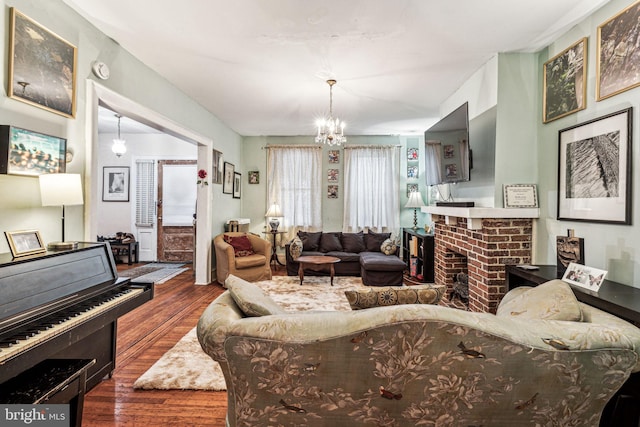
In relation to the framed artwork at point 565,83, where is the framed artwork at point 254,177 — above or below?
below

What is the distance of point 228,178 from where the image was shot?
5734 millimetres

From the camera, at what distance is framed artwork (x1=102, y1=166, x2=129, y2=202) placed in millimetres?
6547

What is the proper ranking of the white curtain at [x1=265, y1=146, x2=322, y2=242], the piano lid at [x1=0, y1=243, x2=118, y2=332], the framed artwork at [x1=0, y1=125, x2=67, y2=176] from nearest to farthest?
the piano lid at [x1=0, y1=243, x2=118, y2=332]
the framed artwork at [x1=0, y1=125, x2=67, y2=176]
the white curtain at [x1=265, y1=146, x2=322, y2=242]

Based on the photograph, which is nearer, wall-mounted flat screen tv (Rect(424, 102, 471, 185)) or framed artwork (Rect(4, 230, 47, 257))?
framed artwork (Rect(4, 230, 47, 257))

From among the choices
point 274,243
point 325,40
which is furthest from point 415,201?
point 325,40

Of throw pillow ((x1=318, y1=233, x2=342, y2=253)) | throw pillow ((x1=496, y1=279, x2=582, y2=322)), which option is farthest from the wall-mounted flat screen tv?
throw pillow ((x1=318, y1=233, x2=342, y2=253))

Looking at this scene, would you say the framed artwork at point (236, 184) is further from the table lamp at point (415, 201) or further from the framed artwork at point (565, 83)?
the framed artwork at point (565, 83)

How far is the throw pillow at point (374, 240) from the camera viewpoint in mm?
5750

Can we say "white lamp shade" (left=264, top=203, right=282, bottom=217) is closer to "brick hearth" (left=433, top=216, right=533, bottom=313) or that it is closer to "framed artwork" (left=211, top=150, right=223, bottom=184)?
"framed artwork" (left=211, top=150, right=223, bottom=184)

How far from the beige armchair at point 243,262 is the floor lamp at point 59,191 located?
8.98 ft

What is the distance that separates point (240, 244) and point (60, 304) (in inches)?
139

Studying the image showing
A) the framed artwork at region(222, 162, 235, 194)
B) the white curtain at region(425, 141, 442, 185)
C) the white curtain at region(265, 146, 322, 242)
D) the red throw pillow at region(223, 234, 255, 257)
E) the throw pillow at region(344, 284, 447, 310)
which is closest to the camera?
the throw pillow at region(344, 284, 447, 310)

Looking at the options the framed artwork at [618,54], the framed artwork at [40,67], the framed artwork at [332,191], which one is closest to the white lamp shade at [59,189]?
the framed artwork at [40,67]

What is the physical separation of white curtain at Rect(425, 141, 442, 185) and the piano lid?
137 inches
